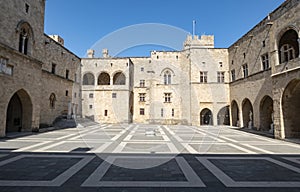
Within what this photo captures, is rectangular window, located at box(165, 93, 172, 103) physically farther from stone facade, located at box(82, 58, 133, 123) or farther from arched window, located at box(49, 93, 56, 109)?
arched window, located at box(49, 93, 56, 109)

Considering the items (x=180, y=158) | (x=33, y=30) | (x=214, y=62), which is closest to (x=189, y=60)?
(x=214, y=62)

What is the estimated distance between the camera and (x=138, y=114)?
30438 millimetres

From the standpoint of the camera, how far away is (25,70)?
46.0 ft

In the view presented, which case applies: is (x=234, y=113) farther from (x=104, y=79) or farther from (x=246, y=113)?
(x=104, y=79)

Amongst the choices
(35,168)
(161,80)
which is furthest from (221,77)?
(35,168)

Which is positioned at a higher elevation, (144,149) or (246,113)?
(246,113)

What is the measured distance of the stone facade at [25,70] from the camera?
39.9 feet

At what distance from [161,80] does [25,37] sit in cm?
1839

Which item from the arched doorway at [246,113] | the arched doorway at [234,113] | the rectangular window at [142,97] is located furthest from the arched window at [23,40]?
the arched doorway at [234,113]

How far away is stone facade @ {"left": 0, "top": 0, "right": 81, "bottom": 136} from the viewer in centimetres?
1215

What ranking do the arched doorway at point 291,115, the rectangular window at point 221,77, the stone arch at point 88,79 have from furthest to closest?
the stone arch at point 88,79 < the rectangular window at point 221,77 < the arched doorway at point 291,115

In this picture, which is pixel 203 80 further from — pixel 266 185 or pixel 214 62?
pixel 266 185

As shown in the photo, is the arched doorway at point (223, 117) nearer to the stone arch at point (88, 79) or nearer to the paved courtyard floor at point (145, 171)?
the paved courtyard floor at point (145, 171)

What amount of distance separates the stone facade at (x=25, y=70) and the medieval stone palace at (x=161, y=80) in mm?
68
